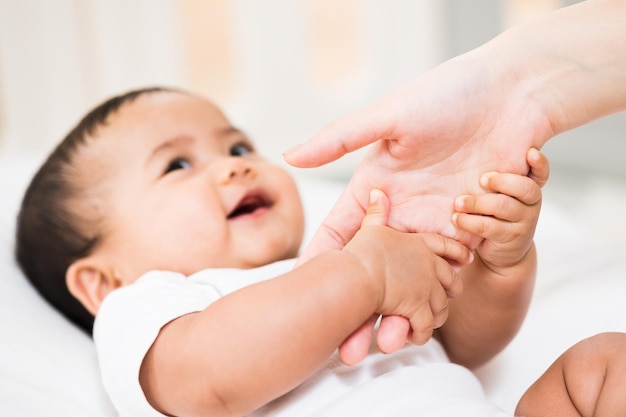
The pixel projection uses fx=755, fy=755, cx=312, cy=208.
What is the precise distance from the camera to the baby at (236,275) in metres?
0.80

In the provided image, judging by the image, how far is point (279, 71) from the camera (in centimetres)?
269

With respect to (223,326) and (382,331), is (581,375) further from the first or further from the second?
(223,326)

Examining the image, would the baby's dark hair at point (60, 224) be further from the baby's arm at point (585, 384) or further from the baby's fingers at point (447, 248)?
the baby's arm at point (585, 384)

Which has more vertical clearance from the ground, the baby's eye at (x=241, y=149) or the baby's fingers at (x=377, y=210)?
the baby's fingers at (x=377, y=210)

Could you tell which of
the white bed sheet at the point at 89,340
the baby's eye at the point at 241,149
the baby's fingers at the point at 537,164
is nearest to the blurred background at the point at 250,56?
the white bed sheet at the point at 89,340

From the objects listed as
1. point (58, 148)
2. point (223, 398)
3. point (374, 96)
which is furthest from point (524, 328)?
point (374, 96)

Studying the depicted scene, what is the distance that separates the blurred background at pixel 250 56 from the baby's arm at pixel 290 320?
1755mm

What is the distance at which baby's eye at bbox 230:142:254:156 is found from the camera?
1.27 meters

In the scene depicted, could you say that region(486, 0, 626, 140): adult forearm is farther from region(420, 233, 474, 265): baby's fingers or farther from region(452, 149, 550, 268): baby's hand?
region(420, 233, 474, 265): baby's fingers

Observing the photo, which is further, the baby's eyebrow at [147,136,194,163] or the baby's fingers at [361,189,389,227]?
the baby's eyebrow at [147,136,194,163]

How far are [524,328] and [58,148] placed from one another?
31.9 inches

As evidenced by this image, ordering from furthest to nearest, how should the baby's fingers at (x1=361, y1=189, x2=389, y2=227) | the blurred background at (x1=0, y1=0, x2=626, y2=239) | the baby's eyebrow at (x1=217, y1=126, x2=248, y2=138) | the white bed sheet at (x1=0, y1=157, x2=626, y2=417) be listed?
the blurred background at (x1=0, y1=0, x2=626, y2=239) → the baby's eyebrow at (x1=217, y1=126, x2=248, y2=138) → the white bed sheet at (x1=0, y1=157, x2=626, y2=417) → the baby's fingers at (x1=361, y1=189, x2=389, y2=227)

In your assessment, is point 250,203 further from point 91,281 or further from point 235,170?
point 91,281

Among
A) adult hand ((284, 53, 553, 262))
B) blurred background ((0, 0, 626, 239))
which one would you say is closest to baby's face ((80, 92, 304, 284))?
adult hand ((284, 53, 553, 262))
